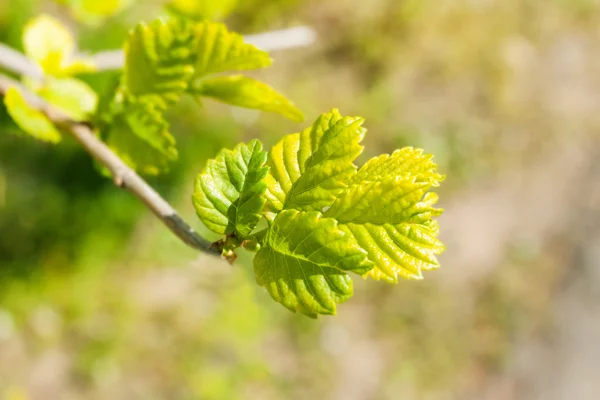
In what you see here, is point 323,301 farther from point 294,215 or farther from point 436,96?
point 436,96

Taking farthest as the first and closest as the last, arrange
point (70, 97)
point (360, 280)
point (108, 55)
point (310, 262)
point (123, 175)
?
point (360, 280) < point (108, 55) < point (70, 97) < point (123, 175) < point (310, 262)

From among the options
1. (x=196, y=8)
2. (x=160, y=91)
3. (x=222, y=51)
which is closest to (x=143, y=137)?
(x=160, y=91)

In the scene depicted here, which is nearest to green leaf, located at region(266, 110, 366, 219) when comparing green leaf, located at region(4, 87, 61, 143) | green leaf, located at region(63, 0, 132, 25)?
green leaf, located at region(4, 87, 61, 143)

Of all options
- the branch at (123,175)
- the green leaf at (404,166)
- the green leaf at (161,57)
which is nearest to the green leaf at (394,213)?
the green leaf at (404,166)

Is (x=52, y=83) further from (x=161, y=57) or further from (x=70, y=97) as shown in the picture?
(x=161, y=57)

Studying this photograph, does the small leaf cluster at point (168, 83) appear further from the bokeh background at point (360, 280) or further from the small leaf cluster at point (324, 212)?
the bokeh background at point (360, 280)

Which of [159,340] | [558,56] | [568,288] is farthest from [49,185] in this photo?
[558,56]
